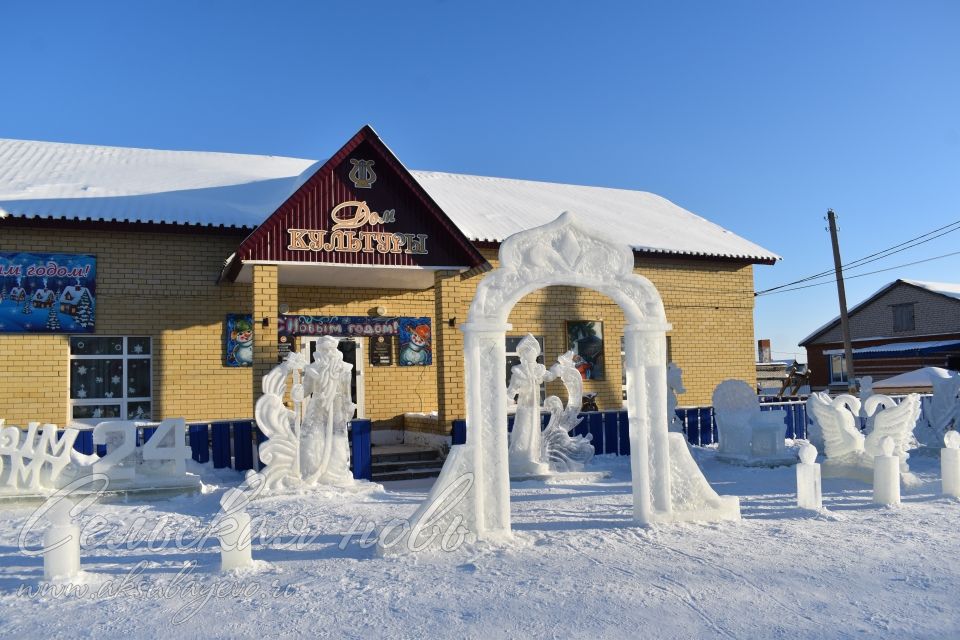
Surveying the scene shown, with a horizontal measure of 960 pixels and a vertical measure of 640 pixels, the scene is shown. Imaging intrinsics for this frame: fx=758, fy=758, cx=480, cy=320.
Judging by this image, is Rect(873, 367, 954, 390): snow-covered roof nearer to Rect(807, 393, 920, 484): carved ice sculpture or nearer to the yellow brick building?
Rect(807, 393, 920, 484): carved ice sculpture

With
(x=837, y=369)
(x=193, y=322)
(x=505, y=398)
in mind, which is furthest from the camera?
(x=837, y=369)

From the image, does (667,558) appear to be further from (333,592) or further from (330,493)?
(330,493)

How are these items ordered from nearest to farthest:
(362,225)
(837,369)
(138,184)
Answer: (362,225) < (138,184) < (837,369)

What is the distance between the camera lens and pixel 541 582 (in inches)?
197

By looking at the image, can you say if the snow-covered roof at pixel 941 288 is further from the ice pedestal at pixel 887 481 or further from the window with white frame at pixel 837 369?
the ice pedestal at pixel 887 481

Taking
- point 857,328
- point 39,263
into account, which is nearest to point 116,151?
point 39,263

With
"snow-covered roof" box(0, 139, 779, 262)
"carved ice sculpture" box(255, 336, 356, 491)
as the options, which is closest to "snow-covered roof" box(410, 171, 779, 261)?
"snow-covered roof" box(0, 139, 779, 262)

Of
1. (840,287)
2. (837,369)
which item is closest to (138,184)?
(840,287)

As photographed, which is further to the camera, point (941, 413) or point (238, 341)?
point (941, 413)

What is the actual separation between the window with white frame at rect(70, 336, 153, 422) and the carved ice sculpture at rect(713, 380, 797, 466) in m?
9.14

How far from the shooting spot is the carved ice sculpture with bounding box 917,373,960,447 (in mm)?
12711

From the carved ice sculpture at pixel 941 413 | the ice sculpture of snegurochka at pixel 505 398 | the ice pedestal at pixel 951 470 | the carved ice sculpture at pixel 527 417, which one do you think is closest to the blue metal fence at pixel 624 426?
the carved ice sculpture at pixel 527 417

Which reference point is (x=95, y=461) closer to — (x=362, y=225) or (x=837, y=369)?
(x=362, y=225)

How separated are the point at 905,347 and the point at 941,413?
19979 millimetres
